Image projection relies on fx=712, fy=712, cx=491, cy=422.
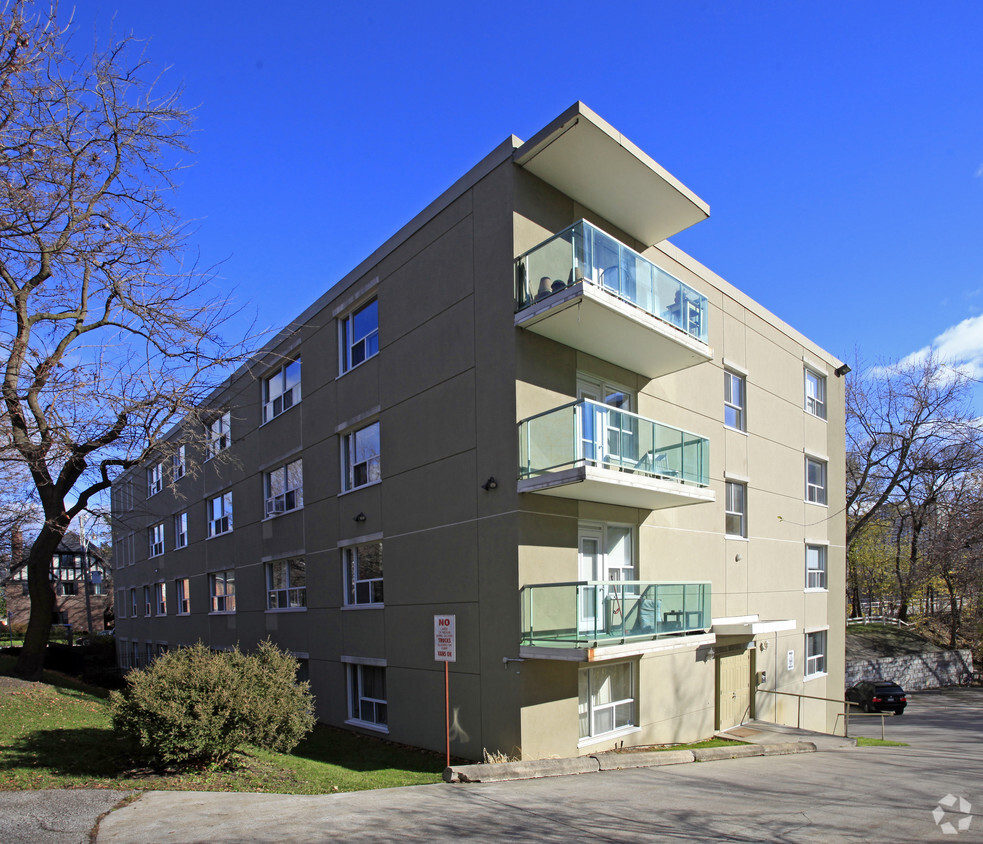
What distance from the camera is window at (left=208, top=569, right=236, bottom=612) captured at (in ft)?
77.4

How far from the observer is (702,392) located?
17.2m

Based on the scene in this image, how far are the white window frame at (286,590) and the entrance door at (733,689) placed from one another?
1045cm

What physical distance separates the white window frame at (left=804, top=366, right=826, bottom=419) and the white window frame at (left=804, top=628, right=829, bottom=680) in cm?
677

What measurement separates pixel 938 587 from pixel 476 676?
42.2m

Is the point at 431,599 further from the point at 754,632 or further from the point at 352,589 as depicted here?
the point at 754,632

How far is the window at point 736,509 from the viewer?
17906 mm

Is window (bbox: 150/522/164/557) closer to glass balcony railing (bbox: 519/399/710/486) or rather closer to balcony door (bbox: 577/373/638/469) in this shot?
balcony door (bbox: 577/373/638/469)

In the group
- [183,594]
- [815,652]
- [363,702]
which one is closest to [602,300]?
[363,702]

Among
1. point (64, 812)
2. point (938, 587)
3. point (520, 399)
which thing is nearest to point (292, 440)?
point (520, 399)

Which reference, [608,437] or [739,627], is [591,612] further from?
[739,627]

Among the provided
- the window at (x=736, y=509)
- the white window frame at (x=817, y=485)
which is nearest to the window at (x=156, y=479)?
the window at (x=736, y=509)

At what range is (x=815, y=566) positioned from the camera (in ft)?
71.7

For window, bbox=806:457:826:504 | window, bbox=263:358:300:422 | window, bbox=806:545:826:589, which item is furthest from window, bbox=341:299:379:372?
window, bbox=806:545:826:589

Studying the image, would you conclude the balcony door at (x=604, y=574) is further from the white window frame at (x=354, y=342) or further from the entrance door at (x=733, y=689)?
the white window frame at (x=354, y=342)
